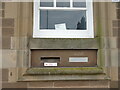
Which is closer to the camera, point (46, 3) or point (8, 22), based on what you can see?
point (8, 22)

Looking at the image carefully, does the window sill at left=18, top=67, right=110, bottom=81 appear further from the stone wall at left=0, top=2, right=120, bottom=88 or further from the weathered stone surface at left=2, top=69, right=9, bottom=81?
the weathered stone surface at left=2, top=69, right=9, bottom=81

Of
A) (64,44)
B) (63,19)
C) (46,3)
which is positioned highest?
(46,3)

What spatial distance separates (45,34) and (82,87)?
123 cm

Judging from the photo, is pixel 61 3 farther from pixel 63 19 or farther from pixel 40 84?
pixel 40 84

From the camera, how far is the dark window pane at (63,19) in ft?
13.1

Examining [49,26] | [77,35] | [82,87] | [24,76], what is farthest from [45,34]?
[82,87]

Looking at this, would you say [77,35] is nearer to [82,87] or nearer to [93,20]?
[93,20]

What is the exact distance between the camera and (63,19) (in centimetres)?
405

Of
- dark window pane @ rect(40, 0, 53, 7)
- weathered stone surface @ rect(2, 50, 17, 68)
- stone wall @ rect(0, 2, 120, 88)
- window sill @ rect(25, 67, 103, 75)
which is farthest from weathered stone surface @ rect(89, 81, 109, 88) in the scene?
dark window pane @ rect(40, 0, 53, 7)

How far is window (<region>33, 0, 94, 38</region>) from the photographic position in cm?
395

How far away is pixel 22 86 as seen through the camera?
3.68 meters

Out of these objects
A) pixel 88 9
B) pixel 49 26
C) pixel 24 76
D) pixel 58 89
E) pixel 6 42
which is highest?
pixel 88 9

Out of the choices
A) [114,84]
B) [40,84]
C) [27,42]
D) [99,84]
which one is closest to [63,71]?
[40,84]

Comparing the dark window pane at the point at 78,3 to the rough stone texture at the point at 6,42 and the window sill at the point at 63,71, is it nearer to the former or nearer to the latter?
the window sill at the point at 63,71
